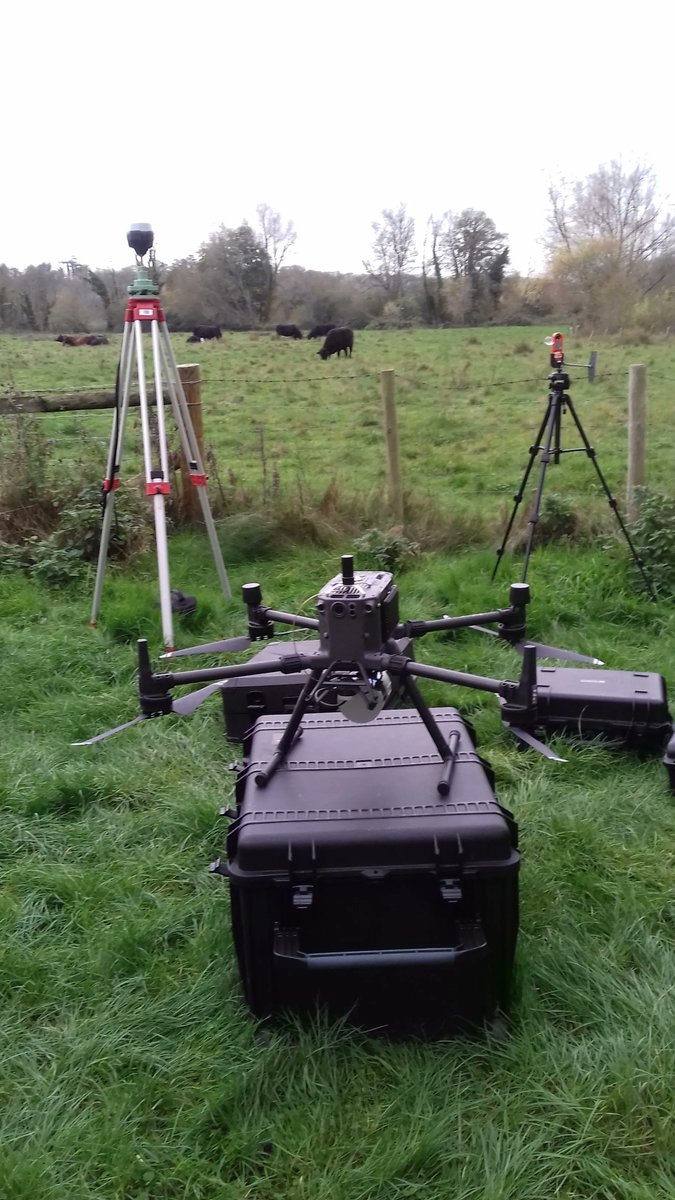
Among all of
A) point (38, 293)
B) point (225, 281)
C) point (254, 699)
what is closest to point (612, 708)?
point (254, 699)

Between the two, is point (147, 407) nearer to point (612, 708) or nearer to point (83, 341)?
point (612, 708)

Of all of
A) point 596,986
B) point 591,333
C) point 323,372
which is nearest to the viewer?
point 596,986

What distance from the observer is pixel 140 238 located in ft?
15.2

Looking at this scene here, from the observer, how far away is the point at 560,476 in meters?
7.84

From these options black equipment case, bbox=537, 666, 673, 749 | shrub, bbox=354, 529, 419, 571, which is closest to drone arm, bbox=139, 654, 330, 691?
black equipment case, bbox=537, 666, 673, 749

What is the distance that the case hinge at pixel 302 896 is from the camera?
74.4 inches

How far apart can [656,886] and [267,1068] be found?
1325 millimetres

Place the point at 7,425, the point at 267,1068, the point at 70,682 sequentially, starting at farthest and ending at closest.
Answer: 1. the point at 7,425
2. the point at 70,682
3. the point at 267,1068

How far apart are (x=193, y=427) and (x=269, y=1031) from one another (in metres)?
4.68

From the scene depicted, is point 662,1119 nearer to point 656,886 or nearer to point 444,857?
point 444,857

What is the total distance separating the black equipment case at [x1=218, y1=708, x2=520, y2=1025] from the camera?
192 centimetres

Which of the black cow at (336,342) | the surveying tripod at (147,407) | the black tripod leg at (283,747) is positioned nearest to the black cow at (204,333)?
the black cow at (336,342)

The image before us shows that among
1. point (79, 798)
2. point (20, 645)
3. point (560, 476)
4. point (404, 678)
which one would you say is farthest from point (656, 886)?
point (560, 476)

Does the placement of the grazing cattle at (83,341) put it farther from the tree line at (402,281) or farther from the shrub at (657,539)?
the shrub at (657,539)
